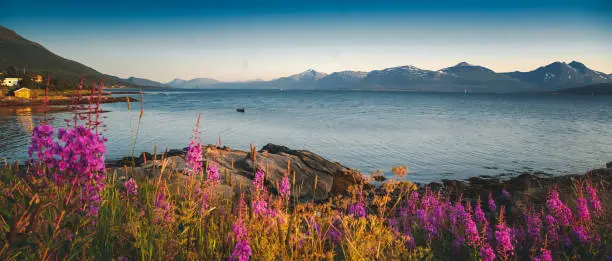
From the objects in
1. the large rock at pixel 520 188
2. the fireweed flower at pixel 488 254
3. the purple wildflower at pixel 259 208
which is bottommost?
the large rock at pixel 520 188

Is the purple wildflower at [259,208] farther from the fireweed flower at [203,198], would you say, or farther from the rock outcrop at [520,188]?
the rock outcrop at [520,188]

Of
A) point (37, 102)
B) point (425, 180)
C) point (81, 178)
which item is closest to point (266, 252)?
point (81, 178)

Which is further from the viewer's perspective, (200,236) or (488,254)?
(200,236)

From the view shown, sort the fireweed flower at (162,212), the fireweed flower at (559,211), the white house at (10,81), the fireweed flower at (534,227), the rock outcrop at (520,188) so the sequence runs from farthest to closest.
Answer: the white house at (10,81) < the rock outcrop at (520,188) < the fireweed flower at (559,211) < the fireweed flower at (534,227) < the fireweed flower at (162,212)

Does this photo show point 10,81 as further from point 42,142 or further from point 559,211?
point 559,211

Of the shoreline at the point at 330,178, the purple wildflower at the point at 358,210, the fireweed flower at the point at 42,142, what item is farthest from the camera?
the shoreline at the point at 330,178

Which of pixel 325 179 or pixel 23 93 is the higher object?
pixel 23 93

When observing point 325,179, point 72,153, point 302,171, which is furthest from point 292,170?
point 72,153

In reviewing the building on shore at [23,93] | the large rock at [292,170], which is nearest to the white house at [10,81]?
the building on shore at [23,93]

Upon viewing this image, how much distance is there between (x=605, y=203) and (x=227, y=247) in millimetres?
9007

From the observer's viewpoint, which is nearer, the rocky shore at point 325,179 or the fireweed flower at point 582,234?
the fireweed flower at point 582,234

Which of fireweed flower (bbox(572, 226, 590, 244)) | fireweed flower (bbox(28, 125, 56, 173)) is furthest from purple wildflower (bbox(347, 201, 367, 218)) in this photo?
fireweed flower (bbox(28, 125, 56, 173))

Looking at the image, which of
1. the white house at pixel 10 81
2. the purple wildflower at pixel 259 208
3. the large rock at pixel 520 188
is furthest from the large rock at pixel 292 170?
the white house at pixel 10 81

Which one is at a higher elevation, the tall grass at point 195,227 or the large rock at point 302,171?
the tall grass at point 195,227
